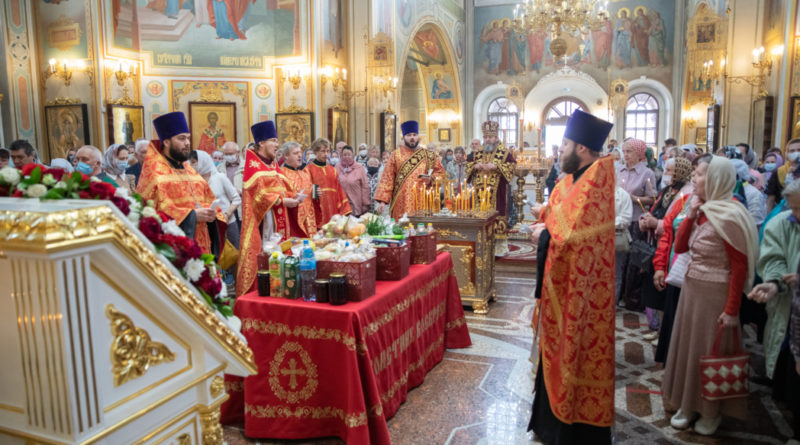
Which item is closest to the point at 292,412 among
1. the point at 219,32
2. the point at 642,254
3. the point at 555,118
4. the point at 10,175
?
the point at 10,175

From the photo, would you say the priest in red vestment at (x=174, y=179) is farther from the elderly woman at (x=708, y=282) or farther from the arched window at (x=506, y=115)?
the arched window at (x=506, y=115)

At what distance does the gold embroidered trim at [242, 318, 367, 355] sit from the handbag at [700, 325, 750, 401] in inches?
81.0

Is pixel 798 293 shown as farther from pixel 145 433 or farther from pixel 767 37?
pixel 767 37

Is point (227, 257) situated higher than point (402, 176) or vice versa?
point (402, 176)

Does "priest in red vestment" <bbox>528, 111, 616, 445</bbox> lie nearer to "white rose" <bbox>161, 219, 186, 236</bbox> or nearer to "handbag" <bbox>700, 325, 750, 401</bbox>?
"handbag" <bbox>700, 325, 750, 401</bbox>

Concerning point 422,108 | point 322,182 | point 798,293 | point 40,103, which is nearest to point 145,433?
point 798,293

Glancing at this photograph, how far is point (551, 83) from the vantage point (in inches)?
880

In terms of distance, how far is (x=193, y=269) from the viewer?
162 centimetres

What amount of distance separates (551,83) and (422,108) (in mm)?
5346

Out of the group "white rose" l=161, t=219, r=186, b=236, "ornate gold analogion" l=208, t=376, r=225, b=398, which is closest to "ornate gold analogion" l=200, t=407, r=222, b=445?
"ornate gold analogion" l=208, t=376, r=225, b=398

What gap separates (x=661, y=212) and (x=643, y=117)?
1849cm

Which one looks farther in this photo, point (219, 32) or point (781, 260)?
point (219, 32)

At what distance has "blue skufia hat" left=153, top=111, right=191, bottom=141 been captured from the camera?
14.1ft

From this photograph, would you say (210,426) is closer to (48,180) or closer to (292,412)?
(48,180)
